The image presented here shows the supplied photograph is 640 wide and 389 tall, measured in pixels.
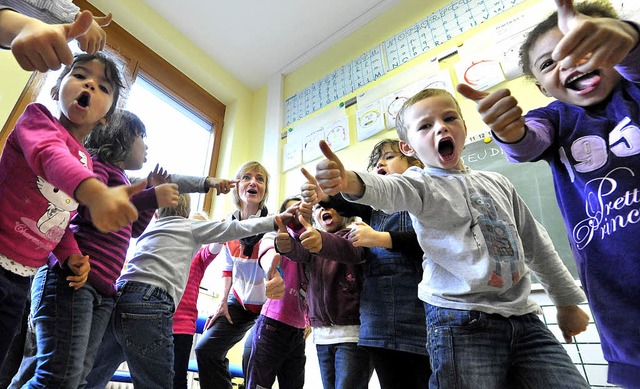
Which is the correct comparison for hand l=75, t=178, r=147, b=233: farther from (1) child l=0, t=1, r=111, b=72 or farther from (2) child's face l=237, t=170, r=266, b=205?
(2) child's face l=237, t=170, r=266, b=205

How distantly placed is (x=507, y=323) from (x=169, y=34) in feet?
11.1

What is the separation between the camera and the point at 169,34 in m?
3.21

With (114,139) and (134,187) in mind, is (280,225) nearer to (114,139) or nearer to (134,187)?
(114,139)

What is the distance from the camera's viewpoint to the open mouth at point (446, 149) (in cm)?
98

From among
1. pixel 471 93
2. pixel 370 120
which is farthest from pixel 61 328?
pixel 370 120

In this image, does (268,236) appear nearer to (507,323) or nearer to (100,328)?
(100,328)

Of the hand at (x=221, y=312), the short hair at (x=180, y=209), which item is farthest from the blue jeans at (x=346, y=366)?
the short hair at (x=180, y=209)

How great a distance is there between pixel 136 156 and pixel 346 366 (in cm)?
100

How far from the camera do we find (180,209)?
149 centimetres

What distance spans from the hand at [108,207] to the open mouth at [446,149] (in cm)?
73

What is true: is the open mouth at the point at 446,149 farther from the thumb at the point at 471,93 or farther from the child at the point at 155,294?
the child at the point at 155,294

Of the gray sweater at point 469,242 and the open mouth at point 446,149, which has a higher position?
the open mouth at point 446,149

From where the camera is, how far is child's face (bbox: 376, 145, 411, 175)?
57.9 inches

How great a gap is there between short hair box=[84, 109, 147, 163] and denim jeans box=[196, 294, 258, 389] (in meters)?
0.83
